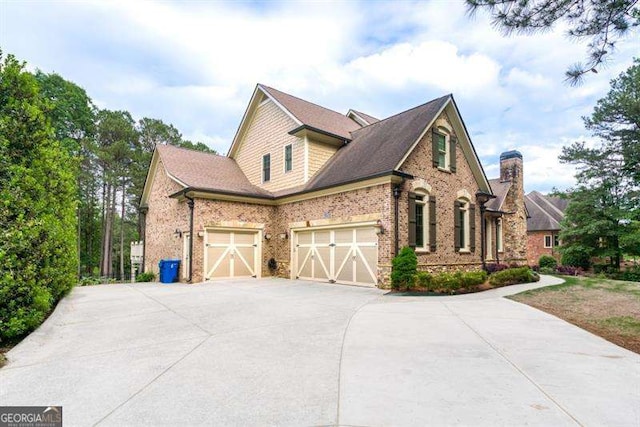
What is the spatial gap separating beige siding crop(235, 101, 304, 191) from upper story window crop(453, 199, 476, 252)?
6.98 m

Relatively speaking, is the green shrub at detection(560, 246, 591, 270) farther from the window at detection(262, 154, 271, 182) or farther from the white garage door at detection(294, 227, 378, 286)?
the window at detection(262, 154, 271, 182)

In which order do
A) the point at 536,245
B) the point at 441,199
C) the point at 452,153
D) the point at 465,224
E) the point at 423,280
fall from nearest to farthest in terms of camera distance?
the point at 423,280 → the point at 441,199 → the point at 452,153 → the point at 465,224 → the point at 536,245

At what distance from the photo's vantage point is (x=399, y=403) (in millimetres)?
3029

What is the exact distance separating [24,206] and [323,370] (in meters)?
5.69

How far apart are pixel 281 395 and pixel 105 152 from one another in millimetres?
33809

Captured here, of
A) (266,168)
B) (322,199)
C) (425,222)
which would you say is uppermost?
(266,168)

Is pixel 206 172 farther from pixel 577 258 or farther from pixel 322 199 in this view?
pixel 577 258

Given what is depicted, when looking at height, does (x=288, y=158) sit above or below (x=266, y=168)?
above

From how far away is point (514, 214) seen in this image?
63.9 feet

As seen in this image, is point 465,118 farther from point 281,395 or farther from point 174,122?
point 174,122

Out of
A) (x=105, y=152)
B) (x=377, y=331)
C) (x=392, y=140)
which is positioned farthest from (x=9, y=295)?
(x=105, y=152)

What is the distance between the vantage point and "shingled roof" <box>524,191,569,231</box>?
2936 centimetres

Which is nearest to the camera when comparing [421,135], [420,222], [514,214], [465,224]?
[421,135]

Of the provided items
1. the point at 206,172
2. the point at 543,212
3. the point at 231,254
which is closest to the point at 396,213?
the point at 231,254
